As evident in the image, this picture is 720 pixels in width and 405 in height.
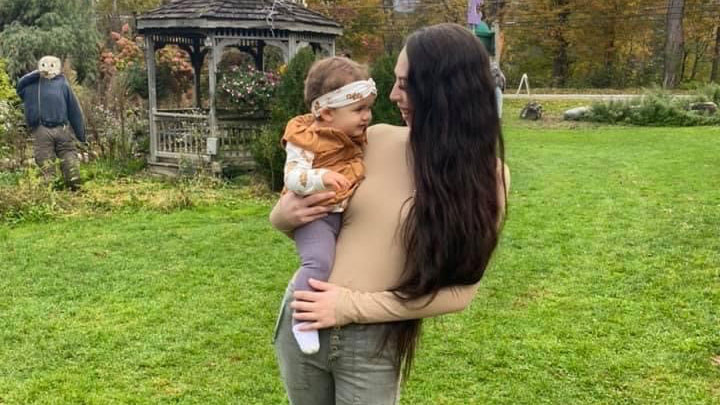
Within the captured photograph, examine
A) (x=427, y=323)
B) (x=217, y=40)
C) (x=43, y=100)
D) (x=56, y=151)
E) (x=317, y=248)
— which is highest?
(x=217, y=40)

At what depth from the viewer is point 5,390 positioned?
11.1 feet

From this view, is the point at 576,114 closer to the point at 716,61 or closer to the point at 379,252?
the point at 716,61

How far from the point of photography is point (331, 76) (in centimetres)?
167

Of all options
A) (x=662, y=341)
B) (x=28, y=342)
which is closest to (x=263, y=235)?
(x=28, y=342)

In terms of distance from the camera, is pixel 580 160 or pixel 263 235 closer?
pixel 263 235

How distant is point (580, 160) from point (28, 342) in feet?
28.0

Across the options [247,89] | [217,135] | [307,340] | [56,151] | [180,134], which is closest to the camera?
[307,340]

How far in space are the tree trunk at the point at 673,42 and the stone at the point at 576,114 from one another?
8697mm

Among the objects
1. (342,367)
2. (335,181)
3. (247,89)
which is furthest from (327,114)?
(247,89)

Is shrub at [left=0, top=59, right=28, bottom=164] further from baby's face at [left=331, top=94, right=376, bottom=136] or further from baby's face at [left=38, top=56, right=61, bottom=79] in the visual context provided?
baby's face at [left=331, top=94, right=376, bottom=136]

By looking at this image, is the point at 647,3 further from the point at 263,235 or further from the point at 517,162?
the point at 263,235

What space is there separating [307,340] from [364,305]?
0.16 m

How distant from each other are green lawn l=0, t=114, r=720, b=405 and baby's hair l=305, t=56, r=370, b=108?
207 centimetres

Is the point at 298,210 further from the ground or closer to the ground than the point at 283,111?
further from the ground
